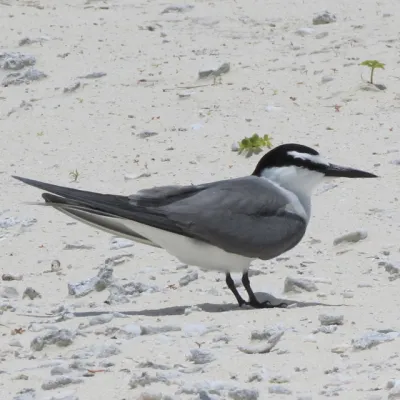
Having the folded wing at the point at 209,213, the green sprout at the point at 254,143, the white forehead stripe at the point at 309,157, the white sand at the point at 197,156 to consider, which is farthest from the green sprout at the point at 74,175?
the white forehead stripe at the point at 309,157

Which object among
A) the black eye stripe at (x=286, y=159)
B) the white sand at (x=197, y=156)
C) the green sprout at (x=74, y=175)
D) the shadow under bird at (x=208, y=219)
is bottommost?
the green sprout at (x=74, y=175)

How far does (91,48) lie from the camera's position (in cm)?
1116

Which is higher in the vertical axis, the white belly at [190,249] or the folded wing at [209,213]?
the folded wing at [209,213]

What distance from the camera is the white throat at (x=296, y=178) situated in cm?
700

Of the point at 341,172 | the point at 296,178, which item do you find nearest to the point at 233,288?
the point at 296,178

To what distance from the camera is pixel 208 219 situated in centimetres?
665

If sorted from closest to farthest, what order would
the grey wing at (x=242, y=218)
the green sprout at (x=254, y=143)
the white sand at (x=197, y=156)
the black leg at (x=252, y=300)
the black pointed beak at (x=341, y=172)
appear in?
the white sand at (x=197, y=156) → the black leg at (x=252, y=300) → the grey wing at (x=242, y=218) → the black pointed beak at (x=341, y=172) → the green sprout at (x=254, y=143)

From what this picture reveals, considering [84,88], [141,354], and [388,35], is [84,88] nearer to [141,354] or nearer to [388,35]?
[388,35]

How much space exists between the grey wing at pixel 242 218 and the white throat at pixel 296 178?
14 centimetres

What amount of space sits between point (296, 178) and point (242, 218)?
0.49m

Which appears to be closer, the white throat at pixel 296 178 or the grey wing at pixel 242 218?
the grey wing at pixel 242 218

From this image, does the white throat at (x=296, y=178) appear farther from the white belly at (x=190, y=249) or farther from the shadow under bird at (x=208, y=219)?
the white belly at (x=190, y=249)

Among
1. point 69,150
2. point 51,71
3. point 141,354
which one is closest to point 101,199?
point 141,354

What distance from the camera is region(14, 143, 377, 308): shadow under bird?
656cm
